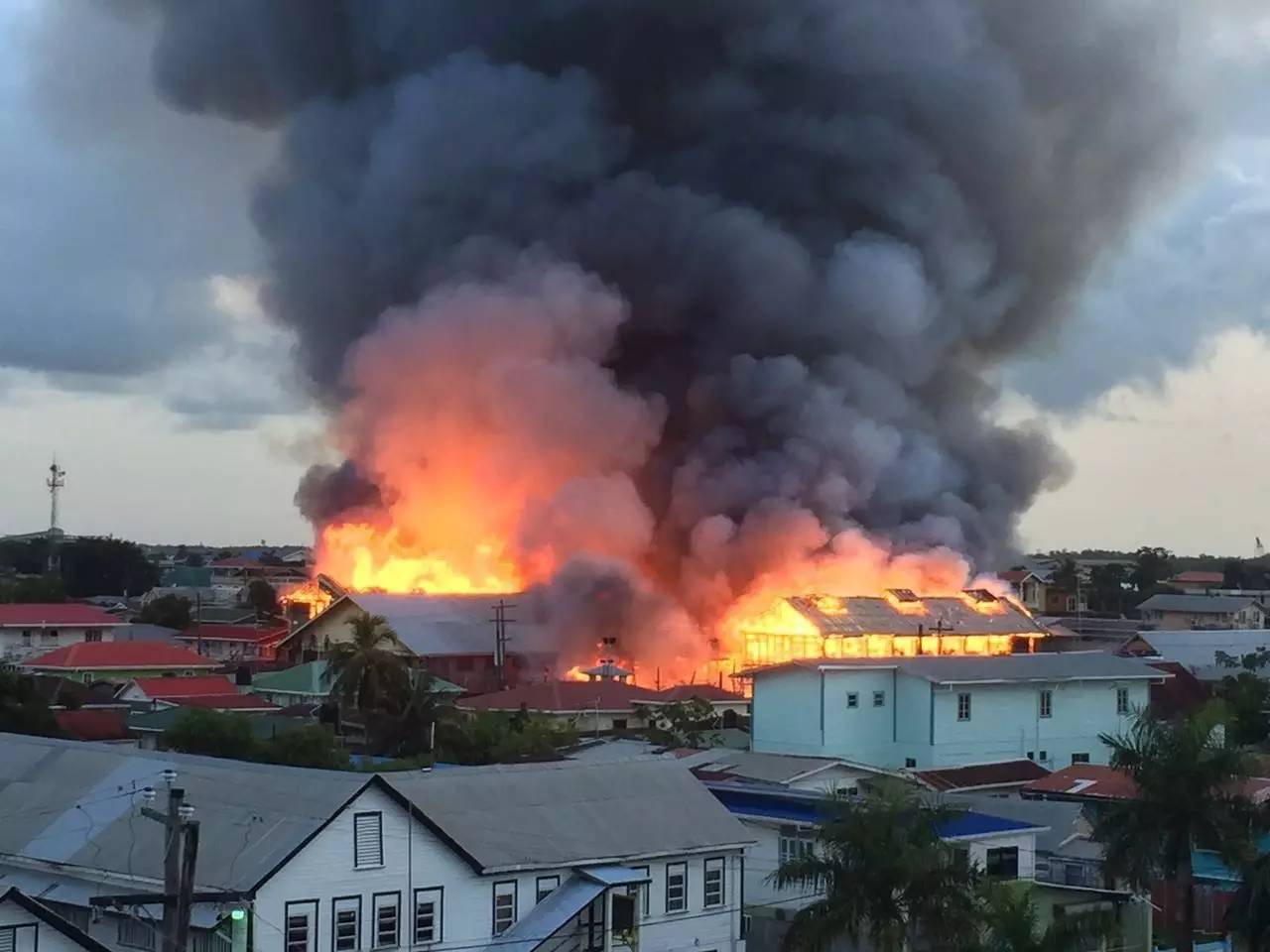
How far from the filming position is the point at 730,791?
26547mm

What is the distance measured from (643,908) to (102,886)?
5921 millimetres

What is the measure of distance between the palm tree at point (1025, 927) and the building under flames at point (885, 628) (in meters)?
26.4

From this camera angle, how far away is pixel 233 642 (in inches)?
2783

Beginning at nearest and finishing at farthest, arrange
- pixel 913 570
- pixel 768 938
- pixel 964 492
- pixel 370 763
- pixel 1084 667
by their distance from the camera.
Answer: pixel 768 938, pixel 370 763, pixel 1084 667, pixel 913 570, pixel 964 492

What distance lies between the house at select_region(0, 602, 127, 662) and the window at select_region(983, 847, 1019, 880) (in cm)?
4666

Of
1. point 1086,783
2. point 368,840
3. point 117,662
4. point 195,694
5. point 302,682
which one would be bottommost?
point 1086,783

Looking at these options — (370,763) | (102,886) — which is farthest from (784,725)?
(102,886)

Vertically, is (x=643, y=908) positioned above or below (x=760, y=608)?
below

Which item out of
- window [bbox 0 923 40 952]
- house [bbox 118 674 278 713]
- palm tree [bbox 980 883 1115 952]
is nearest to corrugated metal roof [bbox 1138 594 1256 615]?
house [bbox 118 674 278 713]

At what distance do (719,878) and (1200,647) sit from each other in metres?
48.8

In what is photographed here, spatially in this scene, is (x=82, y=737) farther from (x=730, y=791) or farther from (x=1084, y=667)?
(x=1084, y=667)

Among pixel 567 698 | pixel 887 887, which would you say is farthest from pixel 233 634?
pixel 887 887

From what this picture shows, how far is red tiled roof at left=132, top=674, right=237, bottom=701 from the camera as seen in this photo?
157 ft

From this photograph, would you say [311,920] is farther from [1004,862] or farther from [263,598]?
[263,598]
